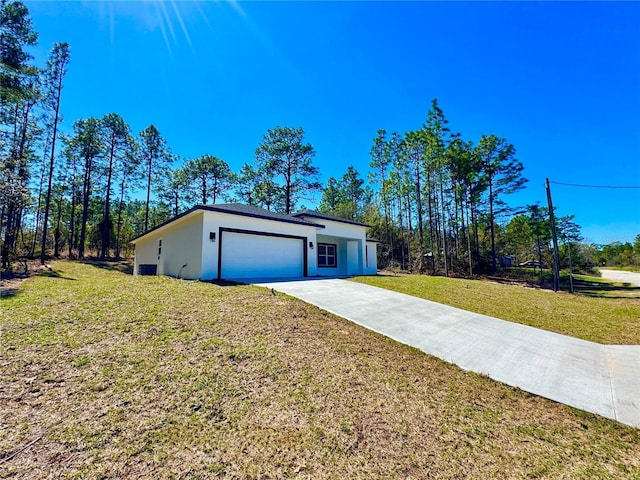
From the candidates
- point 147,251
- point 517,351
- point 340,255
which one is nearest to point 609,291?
point 340,255

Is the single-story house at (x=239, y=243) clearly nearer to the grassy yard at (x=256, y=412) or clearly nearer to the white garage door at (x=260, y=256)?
the white garage door at (x=260, y=256)

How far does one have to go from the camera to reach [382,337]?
5.28 metres

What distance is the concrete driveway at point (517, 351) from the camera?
3.74m

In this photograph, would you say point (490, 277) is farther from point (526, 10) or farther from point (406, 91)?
point (526, 10)

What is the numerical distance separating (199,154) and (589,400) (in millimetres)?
30883

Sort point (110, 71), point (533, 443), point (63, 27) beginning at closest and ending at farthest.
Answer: point (533, 443)
point (63, 27)
point (110, 71)

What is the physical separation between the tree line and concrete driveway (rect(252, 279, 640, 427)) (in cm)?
1535

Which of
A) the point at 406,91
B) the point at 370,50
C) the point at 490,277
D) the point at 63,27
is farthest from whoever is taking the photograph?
the point at 490,277

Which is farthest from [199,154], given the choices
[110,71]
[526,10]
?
[526,10]

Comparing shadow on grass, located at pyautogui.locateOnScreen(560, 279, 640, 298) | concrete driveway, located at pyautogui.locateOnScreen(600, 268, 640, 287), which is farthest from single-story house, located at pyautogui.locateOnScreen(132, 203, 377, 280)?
concrete driveway, located at pyautogui.locateOnScreen(600, 268, 640, 287)

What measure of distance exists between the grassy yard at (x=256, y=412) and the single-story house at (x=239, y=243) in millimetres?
5829

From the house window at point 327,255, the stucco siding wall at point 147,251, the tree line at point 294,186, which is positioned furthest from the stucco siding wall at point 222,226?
the tree line at point 294,186

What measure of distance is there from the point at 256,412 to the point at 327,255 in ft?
46.7

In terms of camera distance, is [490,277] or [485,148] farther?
[485,148]
